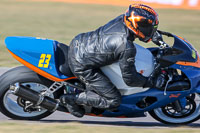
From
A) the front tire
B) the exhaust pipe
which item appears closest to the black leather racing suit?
the exhaust pipe

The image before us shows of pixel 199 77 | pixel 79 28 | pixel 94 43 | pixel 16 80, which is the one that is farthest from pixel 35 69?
pixel 79 28

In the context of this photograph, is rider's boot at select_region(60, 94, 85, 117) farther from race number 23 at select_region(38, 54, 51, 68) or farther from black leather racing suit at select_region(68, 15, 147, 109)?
race number 23 at select_region(38, 54, 51, 68)

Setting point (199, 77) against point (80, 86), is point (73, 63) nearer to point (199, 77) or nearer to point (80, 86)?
point (80, 86)

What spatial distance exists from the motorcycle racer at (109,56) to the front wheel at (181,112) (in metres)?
0.59

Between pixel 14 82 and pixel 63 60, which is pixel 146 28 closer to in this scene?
pixel 63 60

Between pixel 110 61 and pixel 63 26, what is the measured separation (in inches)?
369

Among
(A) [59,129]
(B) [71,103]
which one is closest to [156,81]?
(B) [71,103]

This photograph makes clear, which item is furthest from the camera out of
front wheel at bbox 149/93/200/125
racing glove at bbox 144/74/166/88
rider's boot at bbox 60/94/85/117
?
front wheel at bbox 149/93/200/125

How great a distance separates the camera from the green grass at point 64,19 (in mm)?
12640

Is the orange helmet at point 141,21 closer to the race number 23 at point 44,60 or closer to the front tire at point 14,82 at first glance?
the race number 23 at point 44,60

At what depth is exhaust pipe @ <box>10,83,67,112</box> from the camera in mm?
5035

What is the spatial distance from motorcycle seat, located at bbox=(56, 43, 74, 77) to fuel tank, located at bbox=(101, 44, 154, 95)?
0.43m

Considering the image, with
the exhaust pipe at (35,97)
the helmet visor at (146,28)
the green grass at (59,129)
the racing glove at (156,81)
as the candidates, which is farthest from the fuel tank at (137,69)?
the exhaust pipe at (35,97)

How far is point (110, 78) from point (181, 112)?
1076 mm
